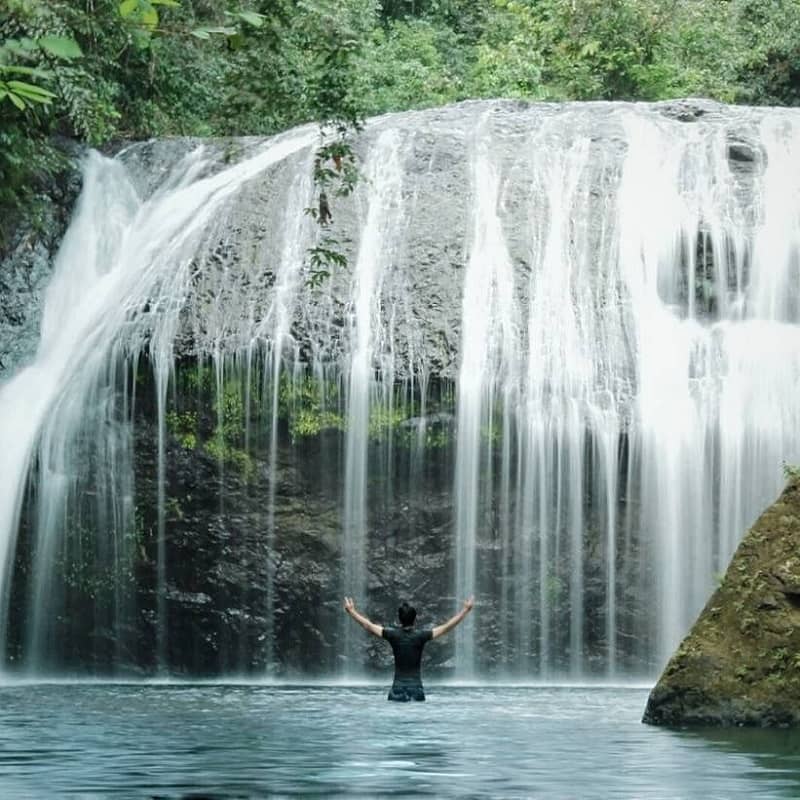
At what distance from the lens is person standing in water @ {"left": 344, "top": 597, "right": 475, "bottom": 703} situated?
15.7 m

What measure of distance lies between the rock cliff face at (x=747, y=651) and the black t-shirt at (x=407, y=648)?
115 inches

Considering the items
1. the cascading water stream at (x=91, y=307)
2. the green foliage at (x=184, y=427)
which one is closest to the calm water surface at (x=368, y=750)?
the cascading water stream at (x=91, y=307)

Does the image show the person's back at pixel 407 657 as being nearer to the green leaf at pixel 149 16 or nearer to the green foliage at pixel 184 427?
the green foliage at pixel 184 427

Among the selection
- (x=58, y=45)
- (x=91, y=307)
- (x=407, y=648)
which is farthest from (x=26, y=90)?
(x=91, y=307)

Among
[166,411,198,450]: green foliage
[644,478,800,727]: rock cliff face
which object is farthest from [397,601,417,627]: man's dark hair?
[166,411,198,450]: green foliage

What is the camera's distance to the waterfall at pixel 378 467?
20.6 metres

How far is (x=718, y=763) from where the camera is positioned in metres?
10.7

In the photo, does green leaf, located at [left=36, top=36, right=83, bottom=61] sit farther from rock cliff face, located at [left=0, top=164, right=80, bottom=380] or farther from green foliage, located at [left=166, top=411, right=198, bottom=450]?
rock cliff face, located at [left=0, top=164, right=80, bottom=380]

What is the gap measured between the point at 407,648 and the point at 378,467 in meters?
5.26

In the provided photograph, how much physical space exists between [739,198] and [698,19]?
13.2 metres

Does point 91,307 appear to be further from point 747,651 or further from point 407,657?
point 747,651

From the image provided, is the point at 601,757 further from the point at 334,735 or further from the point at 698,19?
the point at 698,19

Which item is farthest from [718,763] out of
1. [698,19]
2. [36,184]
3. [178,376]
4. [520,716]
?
[698,19]

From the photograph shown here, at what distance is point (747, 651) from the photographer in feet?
42.2
